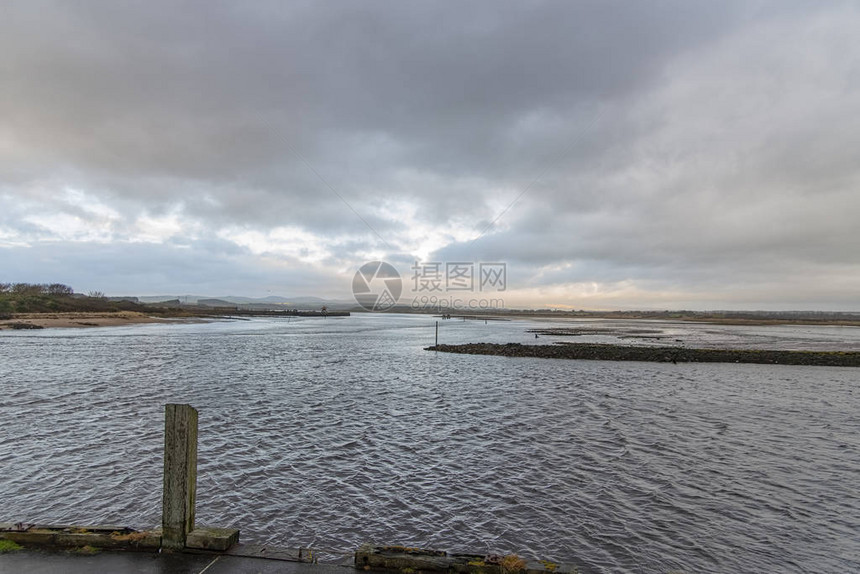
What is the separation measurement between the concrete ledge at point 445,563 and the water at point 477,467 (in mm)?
2115

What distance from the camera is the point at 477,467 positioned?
12.0 metres

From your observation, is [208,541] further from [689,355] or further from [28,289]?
[28,289]

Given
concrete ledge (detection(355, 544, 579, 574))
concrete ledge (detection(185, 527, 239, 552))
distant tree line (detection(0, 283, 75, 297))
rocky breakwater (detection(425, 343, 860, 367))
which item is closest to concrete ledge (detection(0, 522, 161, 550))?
concrete ledge (detection(185, 527, 239, 552))

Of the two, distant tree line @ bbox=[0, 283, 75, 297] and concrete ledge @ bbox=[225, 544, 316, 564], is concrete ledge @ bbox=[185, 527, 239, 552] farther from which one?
distant tree line @ bbox=[0, 283, 75, 297]

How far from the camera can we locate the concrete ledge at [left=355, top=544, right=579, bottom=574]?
515 cm

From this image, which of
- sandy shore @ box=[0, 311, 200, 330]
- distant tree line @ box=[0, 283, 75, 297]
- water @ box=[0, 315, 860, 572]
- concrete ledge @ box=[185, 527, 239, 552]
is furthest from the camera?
distant tree line @ box=[0, 283, 75, 297]

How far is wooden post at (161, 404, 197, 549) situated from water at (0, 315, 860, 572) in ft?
7.39

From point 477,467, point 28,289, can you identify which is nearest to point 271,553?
point 477,467

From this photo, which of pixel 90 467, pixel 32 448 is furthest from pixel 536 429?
pixel 32 448

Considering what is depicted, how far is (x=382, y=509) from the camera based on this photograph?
9.20 m

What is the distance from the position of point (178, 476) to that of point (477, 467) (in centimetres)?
793

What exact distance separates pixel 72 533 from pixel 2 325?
3727 inches

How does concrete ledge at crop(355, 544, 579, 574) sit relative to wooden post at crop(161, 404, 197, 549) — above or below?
below

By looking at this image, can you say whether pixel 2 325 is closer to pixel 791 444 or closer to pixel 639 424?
pixel 639 424
